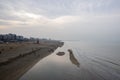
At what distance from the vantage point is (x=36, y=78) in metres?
21.8

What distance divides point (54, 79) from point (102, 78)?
934cm

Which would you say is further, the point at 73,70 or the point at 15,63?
the point at 15,63

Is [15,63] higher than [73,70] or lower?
higher

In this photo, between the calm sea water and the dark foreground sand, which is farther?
the calm sea water

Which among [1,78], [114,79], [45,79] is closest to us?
[1,78]

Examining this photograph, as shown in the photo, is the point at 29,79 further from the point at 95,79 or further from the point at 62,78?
the point at 95,79

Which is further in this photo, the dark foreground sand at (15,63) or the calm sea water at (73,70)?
the calm sea water at (73,70)

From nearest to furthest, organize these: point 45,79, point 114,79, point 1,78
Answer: point 1,78 → point 45,79 → point 114,79

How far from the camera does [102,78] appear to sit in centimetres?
2353

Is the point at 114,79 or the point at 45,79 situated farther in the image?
the point at 114,79

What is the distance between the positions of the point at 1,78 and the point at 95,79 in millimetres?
16473

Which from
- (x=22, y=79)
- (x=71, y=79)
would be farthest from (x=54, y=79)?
(x=22, y=79)

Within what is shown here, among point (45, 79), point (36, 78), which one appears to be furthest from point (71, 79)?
point (36, 78)

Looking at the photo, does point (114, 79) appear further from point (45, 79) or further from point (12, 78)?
point (12, 78)
